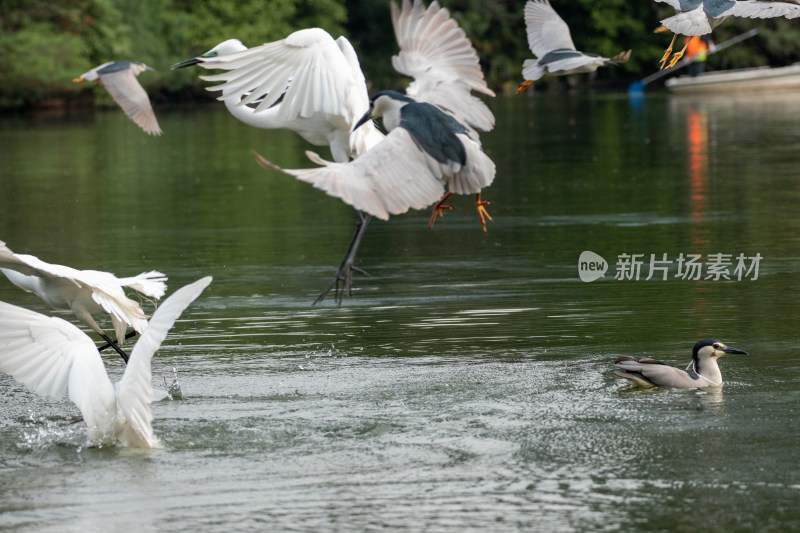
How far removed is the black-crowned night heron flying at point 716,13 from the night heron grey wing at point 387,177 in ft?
5.69

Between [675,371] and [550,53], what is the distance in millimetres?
2648

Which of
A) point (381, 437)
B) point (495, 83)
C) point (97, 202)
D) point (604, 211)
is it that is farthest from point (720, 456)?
point (495, 83)

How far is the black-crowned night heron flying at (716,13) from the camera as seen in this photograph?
7.82 metres

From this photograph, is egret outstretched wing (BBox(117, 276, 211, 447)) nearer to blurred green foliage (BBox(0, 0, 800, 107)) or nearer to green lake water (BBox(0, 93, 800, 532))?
green lake water (BBox(0, 93, 800, 532))

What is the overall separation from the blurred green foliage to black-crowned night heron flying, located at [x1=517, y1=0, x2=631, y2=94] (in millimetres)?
34120

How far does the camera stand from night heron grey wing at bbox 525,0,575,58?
9422mm

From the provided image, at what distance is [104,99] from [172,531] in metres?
42.2

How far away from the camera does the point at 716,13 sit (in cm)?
789

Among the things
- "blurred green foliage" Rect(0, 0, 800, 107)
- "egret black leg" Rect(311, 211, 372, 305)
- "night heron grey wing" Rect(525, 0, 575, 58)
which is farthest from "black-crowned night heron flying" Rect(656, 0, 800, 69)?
"blurred green foliage" Rect(0, 0, 800, 107)

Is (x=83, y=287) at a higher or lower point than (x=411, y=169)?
lower

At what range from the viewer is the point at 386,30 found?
52719 mm

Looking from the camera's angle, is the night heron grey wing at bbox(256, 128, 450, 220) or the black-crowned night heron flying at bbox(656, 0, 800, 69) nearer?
the night heron grey wing at bbox(256, 128, 450, 220)

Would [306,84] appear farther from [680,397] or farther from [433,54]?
[680,397]

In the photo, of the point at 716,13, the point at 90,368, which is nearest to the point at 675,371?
the point at 716,13
